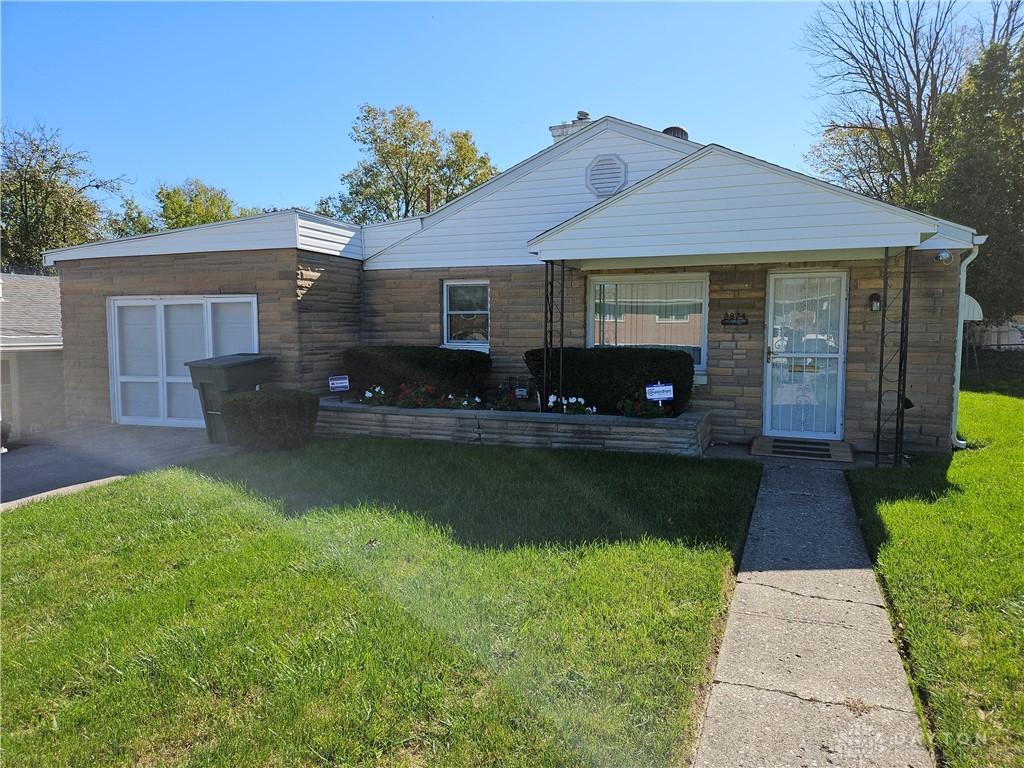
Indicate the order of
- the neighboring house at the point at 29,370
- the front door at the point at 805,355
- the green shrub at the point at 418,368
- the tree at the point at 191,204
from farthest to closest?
1. the tree at the point at 191,204
2. the neighboring house at the point at 29,370
3. the green shrub at the point at 418,368
4. the front door at the point at 805,355

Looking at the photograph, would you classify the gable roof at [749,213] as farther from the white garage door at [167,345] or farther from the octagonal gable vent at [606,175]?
the white garage door at [167,345]

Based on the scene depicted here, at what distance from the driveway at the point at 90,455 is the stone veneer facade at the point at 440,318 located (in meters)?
1.30

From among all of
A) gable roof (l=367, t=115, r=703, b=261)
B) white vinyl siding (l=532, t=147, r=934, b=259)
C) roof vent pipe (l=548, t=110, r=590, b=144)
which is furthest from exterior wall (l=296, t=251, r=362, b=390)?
roof vent pipe (l=548, t=110, r=590, b=144)

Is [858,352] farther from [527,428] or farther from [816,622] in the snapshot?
[816,622]

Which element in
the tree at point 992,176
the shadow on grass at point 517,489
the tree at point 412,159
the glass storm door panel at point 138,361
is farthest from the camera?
the tree at point 412,159

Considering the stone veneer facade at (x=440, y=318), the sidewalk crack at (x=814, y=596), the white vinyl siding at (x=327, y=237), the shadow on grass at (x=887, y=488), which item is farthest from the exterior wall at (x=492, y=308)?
the sidewalk crack at (x=814, y=596)

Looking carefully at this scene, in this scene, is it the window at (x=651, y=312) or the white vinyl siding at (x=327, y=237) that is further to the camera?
the white vinyl siding at (x=327, y=237)

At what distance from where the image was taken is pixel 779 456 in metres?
8.42

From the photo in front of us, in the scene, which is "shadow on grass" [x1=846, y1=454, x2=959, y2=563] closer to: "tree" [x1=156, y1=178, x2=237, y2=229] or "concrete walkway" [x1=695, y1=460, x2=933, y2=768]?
"concrete walkway" [x1=695, y1=460, x2=933, y2=768]

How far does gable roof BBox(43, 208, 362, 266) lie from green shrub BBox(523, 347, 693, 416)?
4.03 meters

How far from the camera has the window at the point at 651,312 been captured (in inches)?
→ 381

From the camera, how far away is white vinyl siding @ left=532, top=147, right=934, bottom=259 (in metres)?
7.24

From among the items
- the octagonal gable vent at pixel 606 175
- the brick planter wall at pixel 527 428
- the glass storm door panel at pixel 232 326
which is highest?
the octagonal gable vent at pixel 606 175

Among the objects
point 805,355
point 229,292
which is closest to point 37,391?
point 229,292
